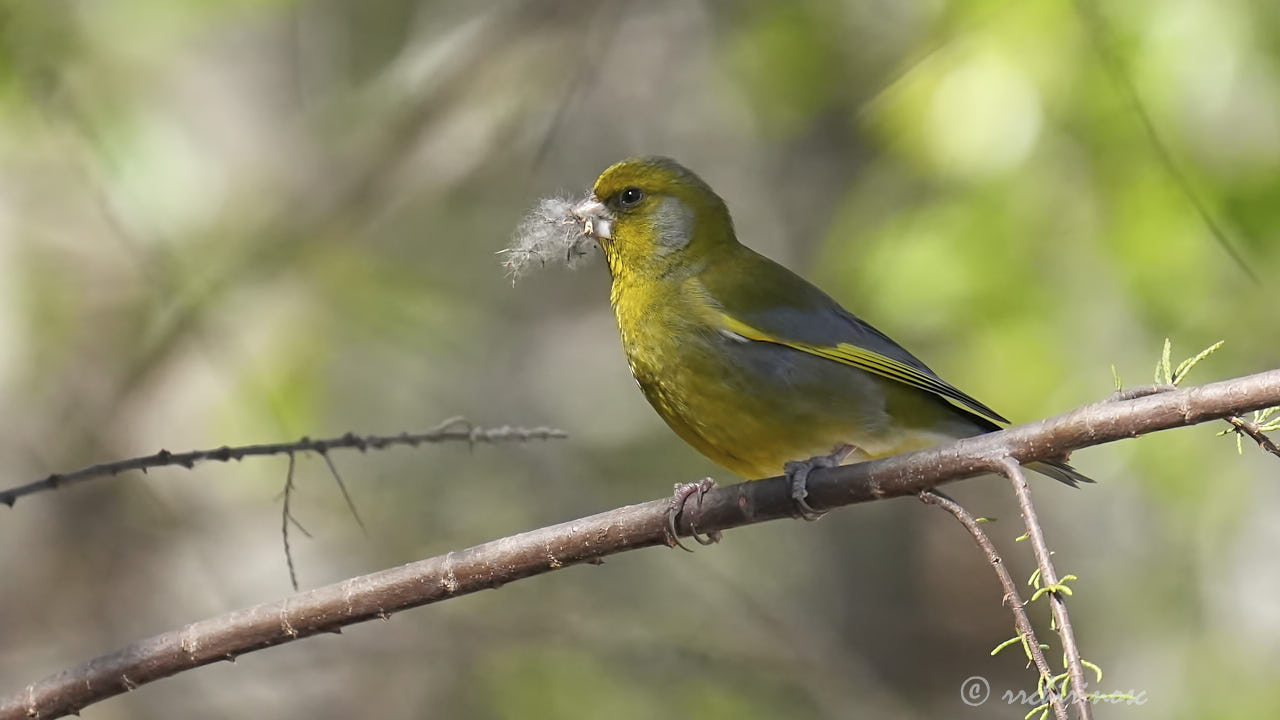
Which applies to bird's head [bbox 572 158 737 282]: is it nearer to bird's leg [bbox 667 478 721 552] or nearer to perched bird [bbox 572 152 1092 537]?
perched bird [bbox 572 152 1092 537]

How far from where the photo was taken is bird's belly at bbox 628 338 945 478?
3537mm

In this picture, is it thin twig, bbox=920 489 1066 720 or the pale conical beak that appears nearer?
thin twig, bbox=920 489 1066 720

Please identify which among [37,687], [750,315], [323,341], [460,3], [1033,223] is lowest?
[37,687]

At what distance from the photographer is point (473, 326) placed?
7570mm

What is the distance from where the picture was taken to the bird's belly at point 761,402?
3.54 metres

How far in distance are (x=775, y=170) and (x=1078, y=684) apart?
608 cm

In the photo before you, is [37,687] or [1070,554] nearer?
[37,687]

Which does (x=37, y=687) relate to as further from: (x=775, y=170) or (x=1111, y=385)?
(x=775, y=170)

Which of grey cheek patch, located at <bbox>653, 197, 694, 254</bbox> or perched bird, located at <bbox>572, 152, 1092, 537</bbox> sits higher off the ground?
grey cheek patch, located at <bbox>653, 197, 694, 254</bbox>

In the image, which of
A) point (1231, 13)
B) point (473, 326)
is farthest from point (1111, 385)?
point (473, 326)

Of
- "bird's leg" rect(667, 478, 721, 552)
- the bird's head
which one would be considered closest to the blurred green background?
the bird's head

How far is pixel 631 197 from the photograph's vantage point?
13.7 feet

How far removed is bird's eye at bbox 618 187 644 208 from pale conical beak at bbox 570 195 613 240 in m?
0.06

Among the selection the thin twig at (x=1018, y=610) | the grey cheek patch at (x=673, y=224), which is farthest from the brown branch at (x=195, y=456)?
the grey cheek patch at (x=673, y=224)
